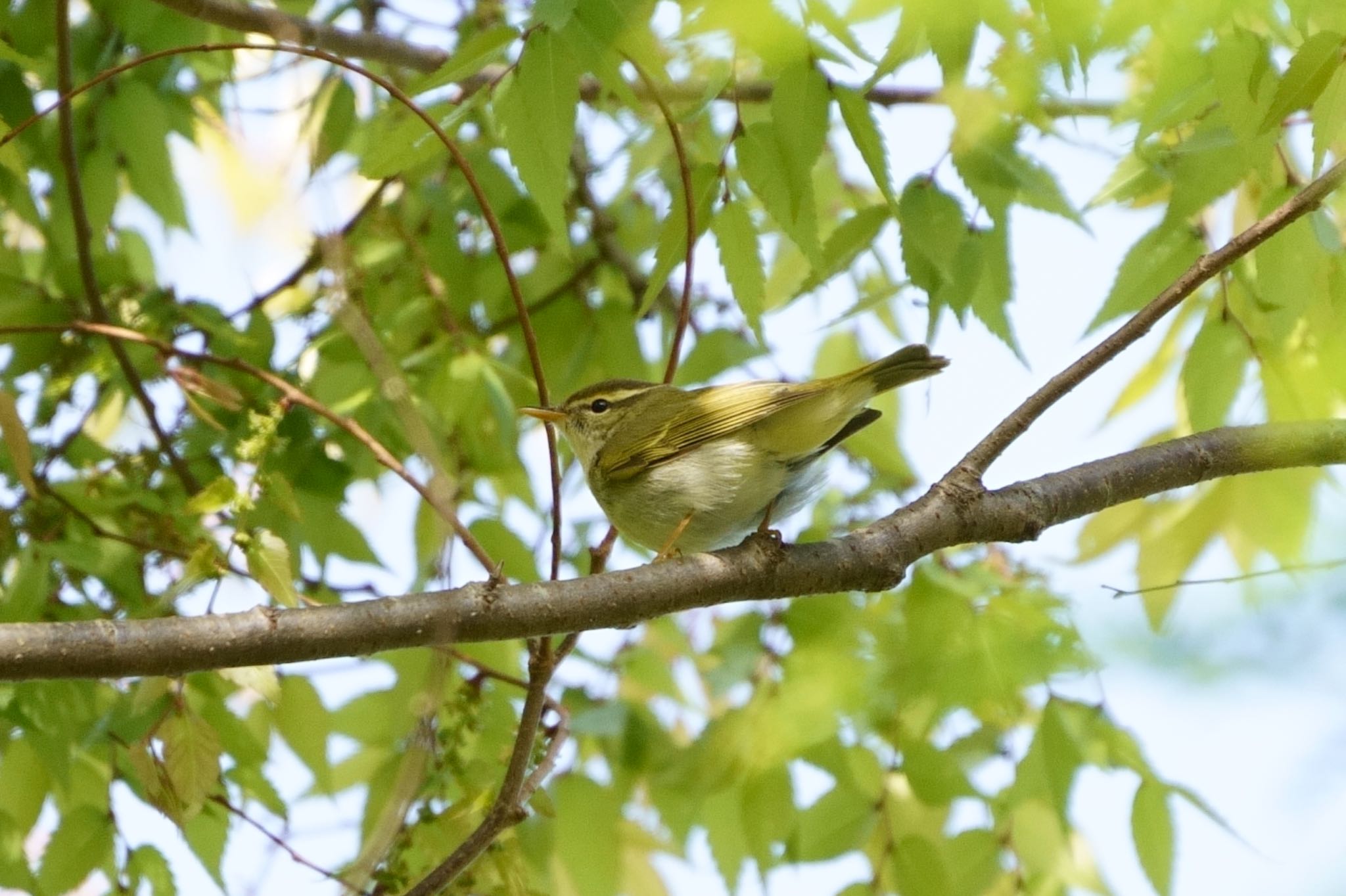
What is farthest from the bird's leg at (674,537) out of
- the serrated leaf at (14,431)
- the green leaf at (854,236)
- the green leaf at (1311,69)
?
the green leaf at (1311,69)

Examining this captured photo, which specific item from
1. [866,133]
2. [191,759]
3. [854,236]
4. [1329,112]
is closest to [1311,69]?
[1329,112]

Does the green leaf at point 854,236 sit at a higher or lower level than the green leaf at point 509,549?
higher

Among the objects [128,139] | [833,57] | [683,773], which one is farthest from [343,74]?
[683,773]

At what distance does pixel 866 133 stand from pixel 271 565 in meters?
1.43

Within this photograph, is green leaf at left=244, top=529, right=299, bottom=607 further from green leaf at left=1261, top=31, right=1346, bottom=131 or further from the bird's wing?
green leaf at left=1261, top=31, right=1346, bottom=131

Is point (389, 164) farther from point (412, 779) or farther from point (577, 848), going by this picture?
point (577, 848)

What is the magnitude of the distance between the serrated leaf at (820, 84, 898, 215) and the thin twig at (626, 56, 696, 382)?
0.34m

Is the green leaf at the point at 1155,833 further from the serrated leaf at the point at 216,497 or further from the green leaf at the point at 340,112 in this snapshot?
the green leaf at the point at 340,112

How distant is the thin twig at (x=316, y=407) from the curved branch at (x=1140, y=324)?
3.46 ft

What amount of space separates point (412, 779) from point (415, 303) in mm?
2434

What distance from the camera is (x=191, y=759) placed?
2.51 m

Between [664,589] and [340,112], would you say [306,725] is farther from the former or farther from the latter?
[340,112]

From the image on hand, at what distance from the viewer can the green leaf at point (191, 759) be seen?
98.0 inches

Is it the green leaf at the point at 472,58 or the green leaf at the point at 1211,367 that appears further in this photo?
the green leaf at the point at 1211,367
